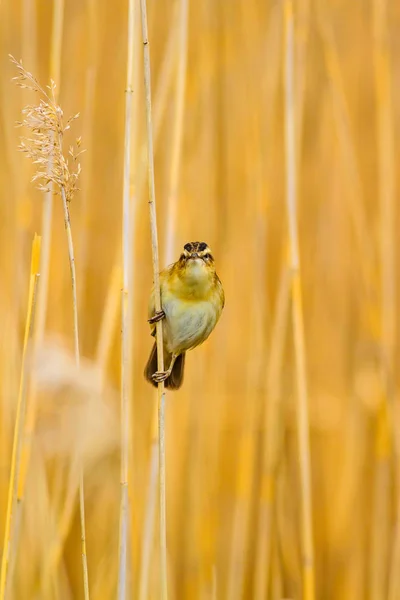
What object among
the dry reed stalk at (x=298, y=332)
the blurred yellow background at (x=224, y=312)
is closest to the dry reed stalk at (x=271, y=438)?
the blurred yellow background at (x=224, y=312)

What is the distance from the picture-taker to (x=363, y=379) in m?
2.40

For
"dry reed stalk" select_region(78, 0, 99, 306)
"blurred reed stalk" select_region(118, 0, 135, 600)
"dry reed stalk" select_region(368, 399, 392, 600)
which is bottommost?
"dry reed stalk" select_region(368, 399, 392, 600)

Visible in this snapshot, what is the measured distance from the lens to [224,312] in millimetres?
2215

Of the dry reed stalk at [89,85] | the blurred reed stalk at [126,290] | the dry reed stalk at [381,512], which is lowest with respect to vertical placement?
the dry reed stalk at [381,512]

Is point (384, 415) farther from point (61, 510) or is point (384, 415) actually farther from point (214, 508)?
point (61, 510)

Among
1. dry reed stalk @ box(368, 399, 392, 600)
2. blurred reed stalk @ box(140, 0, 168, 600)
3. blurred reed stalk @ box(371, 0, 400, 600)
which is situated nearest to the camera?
blurred reed stalk @ box(140, 0, 168, 600)

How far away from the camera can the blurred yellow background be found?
1771 millimetres

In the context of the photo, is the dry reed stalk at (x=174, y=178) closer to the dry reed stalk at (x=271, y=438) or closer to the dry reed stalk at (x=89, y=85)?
the dry reed stalk at (x=89, y=85)

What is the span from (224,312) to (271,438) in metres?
0.46

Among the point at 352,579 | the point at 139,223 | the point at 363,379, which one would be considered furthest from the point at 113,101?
the point at 352,579

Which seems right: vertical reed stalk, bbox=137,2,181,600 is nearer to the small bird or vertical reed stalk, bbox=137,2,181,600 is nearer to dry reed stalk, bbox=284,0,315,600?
the small bird

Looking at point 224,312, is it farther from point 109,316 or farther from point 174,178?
point 174,178

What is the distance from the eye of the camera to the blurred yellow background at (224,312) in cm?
177

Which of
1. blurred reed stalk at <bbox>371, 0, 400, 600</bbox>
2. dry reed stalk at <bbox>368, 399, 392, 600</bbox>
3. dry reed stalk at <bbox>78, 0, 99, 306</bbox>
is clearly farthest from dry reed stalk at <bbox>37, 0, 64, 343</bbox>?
dry reed stalk at <bbox>368, 399, 392, 600</bbox>
